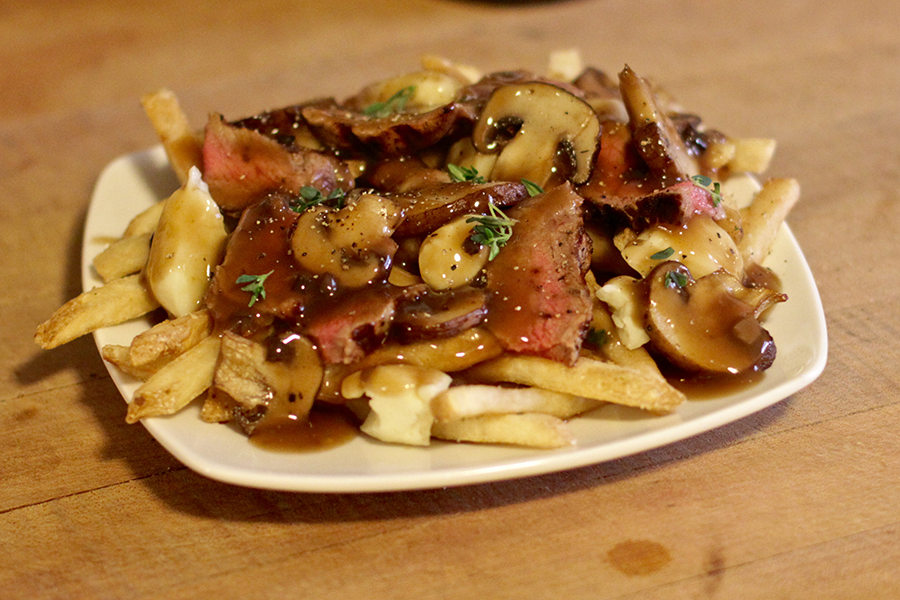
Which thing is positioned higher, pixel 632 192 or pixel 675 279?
pixel 632 192

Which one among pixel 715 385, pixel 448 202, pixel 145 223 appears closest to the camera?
pixel 715 385

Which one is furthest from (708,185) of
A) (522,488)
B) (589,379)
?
(522,488)

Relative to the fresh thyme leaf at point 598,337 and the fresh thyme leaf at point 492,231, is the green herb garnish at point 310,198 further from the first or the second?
the fresh thyme leaf at point 598,337

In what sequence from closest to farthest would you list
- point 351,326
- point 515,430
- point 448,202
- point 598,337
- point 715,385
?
point 515,430 → point 351,326 → point 715,385 → point 598,337 → point 448,202

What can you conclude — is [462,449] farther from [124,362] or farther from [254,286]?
[124,362]

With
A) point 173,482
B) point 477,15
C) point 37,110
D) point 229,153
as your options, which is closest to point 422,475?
point 173,482

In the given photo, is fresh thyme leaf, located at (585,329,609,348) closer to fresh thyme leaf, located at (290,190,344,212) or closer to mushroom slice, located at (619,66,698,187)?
mushroom slice, located at (619,66,698,187)

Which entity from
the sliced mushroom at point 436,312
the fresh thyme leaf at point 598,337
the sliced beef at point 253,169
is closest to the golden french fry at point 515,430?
the sliced mushroom at point 436,312
